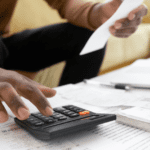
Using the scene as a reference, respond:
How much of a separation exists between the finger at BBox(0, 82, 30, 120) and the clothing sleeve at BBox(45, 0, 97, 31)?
1.77 feet

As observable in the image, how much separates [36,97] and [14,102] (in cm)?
3

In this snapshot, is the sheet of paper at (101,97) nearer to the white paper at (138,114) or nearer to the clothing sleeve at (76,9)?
the white paper at (138,114)

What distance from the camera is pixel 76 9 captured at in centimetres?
79

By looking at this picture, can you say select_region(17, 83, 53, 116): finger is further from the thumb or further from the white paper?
the thumb

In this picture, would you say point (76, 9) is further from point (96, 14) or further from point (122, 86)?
point (122, 86)

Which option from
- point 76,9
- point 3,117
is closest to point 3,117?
point 3,117

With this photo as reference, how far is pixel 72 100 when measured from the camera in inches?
16.3

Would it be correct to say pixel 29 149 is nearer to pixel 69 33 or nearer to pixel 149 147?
pixel 149 147

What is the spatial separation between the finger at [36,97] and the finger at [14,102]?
2cm

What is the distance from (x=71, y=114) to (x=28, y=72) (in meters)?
0.57

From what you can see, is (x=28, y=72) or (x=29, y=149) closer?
(x=29, y=149)

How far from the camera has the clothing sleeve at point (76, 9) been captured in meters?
0.74

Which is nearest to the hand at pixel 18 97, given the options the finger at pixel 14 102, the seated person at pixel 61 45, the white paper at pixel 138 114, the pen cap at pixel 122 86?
the finger at pixel 14 102

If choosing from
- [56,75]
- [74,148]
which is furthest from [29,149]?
[56,75]
